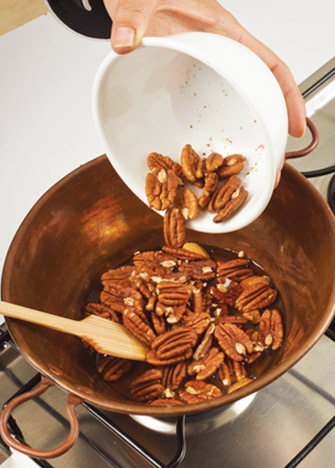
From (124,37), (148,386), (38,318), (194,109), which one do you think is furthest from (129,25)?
(148,386)

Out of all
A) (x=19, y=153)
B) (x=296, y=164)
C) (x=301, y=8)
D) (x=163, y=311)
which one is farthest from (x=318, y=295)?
(x=301, y=8)

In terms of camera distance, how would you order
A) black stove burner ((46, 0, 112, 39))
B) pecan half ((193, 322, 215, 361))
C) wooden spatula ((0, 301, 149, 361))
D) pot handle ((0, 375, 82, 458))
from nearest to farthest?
pot handle ((0, 375, 82, 458))
wooden spatula ((0, 301, 149, 361))
pecan half ((193, 322, 215, 361))
black stove burner ((46, 0, 112, 39))

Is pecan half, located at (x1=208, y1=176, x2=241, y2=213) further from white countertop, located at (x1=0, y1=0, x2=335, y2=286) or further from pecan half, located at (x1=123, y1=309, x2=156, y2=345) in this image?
white countertop, located at (x1=0, y1=0, x2=335, y2=286)

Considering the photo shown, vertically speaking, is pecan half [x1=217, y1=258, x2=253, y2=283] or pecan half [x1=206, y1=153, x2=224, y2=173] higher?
pecan half [x1=206, y1=153, x2=224, y2=173]

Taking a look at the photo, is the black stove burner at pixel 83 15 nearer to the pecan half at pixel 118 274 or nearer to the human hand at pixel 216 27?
the human hand at pixel 216 27

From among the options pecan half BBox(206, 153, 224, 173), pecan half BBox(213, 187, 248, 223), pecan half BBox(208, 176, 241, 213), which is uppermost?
pecan half BBox(206, 153, 224, 173)

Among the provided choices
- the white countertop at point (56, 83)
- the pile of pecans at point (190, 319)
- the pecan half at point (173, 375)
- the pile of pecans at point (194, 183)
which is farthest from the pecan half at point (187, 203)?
the white countertop at point (56, 83)

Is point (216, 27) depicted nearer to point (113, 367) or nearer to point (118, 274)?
point (118, 274)

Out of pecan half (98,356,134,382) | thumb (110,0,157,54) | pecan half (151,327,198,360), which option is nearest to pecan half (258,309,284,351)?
pecan half (151,327,198,360)
